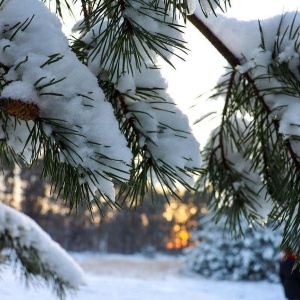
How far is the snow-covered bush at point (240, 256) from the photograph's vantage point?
8.77 m

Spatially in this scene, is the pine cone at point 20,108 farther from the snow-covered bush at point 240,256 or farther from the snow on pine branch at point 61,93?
the snow-covered bush at point 240,256

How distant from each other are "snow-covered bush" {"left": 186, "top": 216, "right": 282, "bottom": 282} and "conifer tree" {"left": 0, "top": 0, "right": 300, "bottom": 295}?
25.3ft

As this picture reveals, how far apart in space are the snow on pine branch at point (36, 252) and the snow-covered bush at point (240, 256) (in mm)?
6672

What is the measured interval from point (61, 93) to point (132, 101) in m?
0.28

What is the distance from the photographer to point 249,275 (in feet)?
29.9

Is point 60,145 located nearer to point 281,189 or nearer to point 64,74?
point 64,74

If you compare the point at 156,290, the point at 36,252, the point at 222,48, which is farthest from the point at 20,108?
the point at 156,290

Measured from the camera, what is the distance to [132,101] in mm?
956

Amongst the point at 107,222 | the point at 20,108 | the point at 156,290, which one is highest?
the point at 20,108

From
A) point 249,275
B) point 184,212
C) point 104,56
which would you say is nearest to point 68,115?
point 104,56

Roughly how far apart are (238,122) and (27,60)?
0.87m

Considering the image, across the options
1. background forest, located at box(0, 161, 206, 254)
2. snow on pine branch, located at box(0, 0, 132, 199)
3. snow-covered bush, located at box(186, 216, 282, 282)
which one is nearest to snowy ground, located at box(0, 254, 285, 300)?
A: snow-covered bush, located at box(186, 216, 282, 282)

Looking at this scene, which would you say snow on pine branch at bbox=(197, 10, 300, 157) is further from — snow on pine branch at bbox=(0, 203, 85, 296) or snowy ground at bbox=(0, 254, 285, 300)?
snowy ground at bbox=(0, 254, 285, 300)

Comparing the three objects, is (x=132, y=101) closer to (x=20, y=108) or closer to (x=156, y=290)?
(x=20, y=108)
